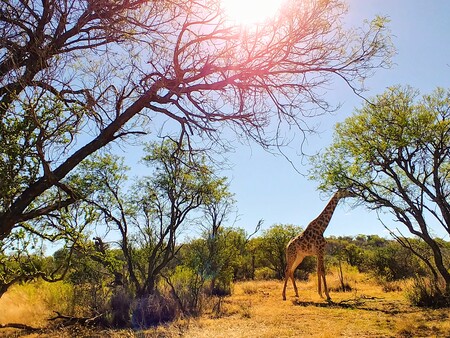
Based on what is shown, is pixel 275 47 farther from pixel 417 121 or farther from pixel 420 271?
pixel 420 271

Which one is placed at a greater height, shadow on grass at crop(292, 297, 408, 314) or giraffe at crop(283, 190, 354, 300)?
giraffe at crop(283, 190, 354, 300)

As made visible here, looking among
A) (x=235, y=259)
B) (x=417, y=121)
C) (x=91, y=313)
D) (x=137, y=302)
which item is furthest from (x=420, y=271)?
(x=91, y=313)

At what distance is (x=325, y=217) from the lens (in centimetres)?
1431

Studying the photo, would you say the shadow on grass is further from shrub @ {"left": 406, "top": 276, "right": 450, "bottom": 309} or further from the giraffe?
the giraffe

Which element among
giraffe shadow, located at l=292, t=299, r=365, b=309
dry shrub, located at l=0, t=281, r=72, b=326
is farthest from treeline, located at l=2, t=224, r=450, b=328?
giraffe shadow, located at l=292, t=299, r=365, b=309

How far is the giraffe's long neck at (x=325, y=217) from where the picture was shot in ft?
46.4

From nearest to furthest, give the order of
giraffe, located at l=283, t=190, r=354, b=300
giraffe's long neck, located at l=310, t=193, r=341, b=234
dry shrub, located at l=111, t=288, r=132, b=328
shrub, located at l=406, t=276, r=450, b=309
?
1. shrub, located at l=406, t=276, r=450, b=309
2. dry shrub, located at l=111, t=288, r=132, b=328
3. giraffe, located at l=283, t=190, r=354, b=300
4. giraffe's long neck, located at l=310, t=193, r=341, b=234

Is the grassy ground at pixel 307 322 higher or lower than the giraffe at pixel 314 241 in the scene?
lower

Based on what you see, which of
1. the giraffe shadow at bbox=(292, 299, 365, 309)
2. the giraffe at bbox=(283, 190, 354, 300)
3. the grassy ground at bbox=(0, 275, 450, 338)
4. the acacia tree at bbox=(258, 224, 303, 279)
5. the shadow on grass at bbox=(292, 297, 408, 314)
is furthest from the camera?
the acacia tree at bbox=(258, 224, 303, 279)

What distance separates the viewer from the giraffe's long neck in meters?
14.1

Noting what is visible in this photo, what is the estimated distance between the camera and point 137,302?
35.7 feet

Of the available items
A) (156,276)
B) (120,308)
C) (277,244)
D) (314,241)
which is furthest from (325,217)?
(277,244)

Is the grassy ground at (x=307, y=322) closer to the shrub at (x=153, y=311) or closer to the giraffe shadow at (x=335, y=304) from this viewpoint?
the giraffe shadow at (x=335, y=304)

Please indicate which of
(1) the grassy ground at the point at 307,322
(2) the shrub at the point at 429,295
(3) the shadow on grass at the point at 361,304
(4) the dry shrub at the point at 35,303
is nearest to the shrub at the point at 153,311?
(1) the grassy ground at the point at 307,322
